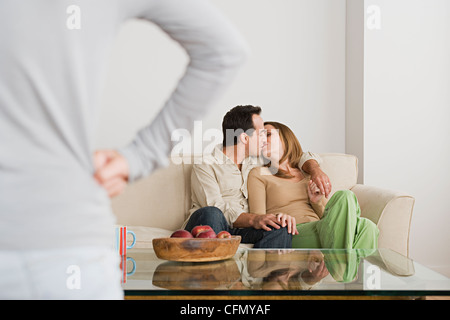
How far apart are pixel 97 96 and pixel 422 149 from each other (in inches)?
138

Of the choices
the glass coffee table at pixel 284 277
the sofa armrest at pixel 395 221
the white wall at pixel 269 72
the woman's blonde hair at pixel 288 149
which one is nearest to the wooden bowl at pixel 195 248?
the glass coffee table at pixel 284 277

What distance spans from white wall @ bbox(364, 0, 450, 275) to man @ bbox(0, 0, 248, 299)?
10.8 feet

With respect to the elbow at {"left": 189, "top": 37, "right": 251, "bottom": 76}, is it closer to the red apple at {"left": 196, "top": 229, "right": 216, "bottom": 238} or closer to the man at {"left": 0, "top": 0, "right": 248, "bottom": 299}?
the man at {"left": 0, "top": 0, "right": 248, "bottom": 299}

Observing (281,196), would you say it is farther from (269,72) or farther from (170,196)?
(269,72)

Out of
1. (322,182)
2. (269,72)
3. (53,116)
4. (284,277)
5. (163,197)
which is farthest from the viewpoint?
(269,72)

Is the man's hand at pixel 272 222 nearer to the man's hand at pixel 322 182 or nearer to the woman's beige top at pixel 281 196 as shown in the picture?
the woman's beige top at pixel 281 196

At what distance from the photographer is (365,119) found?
145 inches

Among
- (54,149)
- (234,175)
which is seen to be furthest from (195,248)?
(54,149)

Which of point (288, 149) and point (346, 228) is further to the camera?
point (288, 149)

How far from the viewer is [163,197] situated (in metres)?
3.16

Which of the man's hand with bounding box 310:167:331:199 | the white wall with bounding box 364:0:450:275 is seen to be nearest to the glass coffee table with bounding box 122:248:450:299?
the man's hand with bounding box 310:167:331:199

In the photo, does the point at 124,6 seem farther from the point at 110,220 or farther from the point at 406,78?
the point at 406,78

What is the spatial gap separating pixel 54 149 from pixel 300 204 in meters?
2.53

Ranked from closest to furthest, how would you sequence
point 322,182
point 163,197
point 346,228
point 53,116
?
point 53,116 → point 346,228 → point 322,182 → point 163,197
